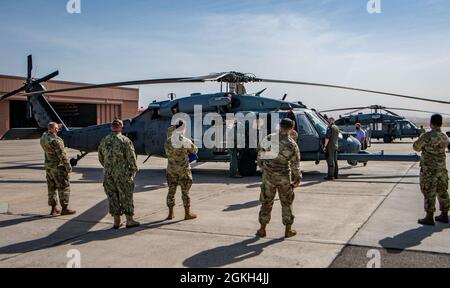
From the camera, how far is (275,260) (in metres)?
4.60

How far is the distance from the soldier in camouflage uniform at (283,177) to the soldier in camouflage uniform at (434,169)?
2099 mm

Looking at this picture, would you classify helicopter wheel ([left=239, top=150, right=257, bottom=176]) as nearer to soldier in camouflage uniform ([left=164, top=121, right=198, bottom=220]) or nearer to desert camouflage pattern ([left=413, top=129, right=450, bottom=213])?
soldier in camouflage uniform ([left=164, top=121, right=198, bottom=220])

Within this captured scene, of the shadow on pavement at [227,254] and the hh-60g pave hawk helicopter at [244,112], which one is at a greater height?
the hh-60g pave hawk helicopter at [244,112]

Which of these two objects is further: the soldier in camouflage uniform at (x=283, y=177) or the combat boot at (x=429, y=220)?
the combat boot at (x=429, y=220)

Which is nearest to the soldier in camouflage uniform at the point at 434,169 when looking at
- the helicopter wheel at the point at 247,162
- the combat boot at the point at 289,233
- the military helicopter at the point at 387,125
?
the combat boot at the point at 289,233

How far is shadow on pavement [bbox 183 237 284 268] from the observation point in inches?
179

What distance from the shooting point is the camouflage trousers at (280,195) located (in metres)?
5.47

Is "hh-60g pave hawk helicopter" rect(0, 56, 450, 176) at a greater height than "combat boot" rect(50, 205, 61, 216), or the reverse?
"hh-60g pave hawk helicopter" rect(0, 56, 450, 176)

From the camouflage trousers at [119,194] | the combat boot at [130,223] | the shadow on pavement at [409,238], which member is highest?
the camouflage trousers at [119,194]

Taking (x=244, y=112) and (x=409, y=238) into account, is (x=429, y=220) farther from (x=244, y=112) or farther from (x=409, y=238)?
(x=244, y=112)

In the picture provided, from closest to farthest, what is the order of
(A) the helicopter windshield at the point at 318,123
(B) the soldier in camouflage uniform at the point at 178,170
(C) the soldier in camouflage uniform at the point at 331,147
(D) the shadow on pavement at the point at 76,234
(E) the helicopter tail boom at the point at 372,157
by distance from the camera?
(D) the shadow on pavement at the point at 76,234 → (B) the soldier in camouflage uniform at the point at 178,170 → (C) the soldier in camouflage uniform at the point at 331,147 → (E) the helicopter tail boom at the point at 372,157 → (A) the helicopter windshield at the point at 318,123

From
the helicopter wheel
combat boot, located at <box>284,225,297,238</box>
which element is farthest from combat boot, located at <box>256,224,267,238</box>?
the helicopter wheel

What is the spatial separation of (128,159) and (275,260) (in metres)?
2.78

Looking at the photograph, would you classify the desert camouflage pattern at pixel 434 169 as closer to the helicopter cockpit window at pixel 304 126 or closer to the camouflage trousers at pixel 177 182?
the camouflage trousers at pixel 177 182
